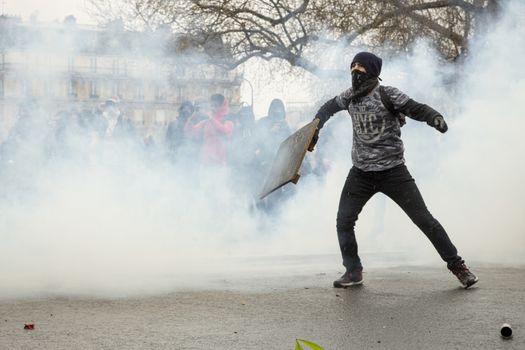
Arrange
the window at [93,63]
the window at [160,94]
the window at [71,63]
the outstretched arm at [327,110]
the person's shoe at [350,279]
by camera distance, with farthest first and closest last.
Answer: the window at [160,94]
the window at [93,63]
the window at [71,63]
the outstretched arm at [327,110]
the person's shoe at [350,279]

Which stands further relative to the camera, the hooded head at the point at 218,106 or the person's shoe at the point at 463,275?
the hooded head at the point at 218,106

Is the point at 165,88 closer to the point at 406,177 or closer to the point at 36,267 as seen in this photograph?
the point at 36,267

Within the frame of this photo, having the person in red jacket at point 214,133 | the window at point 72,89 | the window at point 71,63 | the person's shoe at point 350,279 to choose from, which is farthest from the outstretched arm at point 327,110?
the person in red jacket at point 214,133

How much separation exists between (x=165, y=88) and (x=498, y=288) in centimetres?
731

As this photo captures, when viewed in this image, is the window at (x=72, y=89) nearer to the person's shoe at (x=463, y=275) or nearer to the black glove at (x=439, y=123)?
the black glove at (x=439, y=123)

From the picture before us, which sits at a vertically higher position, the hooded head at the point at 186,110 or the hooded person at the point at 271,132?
the hooded head at the point at 186,110

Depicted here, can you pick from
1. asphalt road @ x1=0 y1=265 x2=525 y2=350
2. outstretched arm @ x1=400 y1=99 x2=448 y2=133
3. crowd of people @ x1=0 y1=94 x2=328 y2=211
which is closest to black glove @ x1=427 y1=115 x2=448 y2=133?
outstretched arm @ x1=400 y1=99 x2=448 y2=133

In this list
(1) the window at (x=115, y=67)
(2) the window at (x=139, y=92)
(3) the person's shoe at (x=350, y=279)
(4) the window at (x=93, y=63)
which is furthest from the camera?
(2) the window at (x=139, y=92)

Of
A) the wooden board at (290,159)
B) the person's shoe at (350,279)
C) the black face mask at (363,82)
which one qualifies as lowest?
the person's shoe at (350,279)

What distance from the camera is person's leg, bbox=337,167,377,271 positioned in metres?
7.18

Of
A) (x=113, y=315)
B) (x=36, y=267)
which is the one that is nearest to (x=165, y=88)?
(x=36, y=267)

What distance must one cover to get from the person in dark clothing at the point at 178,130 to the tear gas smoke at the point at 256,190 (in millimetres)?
309

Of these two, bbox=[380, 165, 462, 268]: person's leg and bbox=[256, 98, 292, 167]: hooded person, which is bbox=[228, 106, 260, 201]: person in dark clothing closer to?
bbox=[256, 98, 292, 167]: hooded person

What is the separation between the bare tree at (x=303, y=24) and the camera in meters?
15.8
